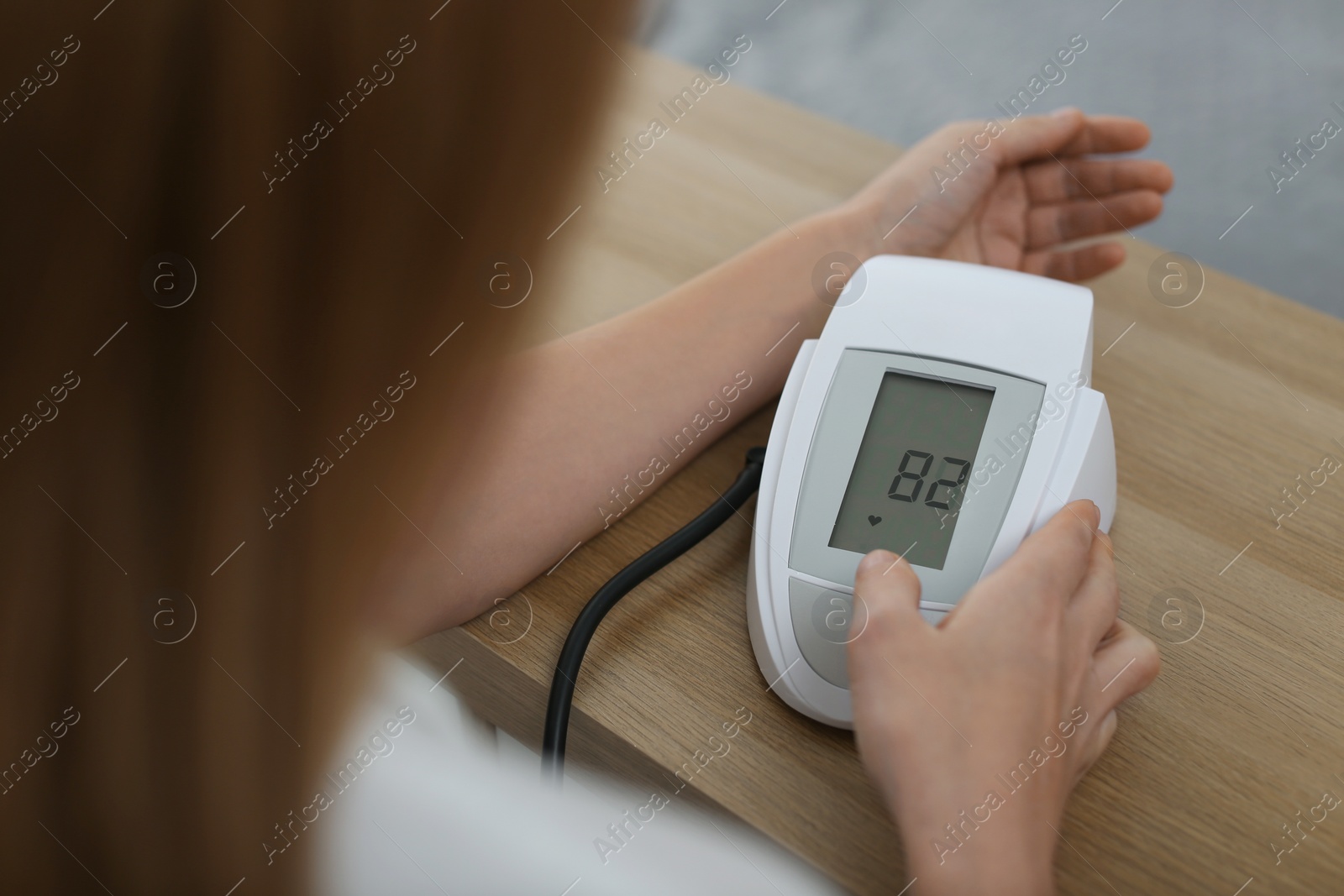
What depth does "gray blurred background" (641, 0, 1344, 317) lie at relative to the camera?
1713 mm

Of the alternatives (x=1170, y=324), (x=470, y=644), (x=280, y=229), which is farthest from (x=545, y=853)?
(x=1170, y=324)

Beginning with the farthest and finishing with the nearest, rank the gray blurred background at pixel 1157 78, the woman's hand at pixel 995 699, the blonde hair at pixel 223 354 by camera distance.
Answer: the gray blurred background at pixel 1157 78 → the woman's hand at pixel 995 699 → the blonde hair at pixel 223 354

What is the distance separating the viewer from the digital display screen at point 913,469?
19.5 inches

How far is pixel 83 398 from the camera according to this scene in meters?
0.20

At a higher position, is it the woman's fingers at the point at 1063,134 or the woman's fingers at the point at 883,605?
the woman's fingers at the point at 883,605

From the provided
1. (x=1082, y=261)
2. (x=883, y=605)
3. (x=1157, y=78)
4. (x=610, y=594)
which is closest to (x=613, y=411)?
(x=610, y=594)

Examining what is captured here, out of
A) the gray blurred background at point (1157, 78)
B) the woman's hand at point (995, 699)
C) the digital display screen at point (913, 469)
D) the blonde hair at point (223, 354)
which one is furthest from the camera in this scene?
the gray blurred background at point (1157, 78)

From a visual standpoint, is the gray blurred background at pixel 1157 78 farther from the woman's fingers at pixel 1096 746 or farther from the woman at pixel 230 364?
the woman at pixel 230 364

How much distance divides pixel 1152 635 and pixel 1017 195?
15.8 inches

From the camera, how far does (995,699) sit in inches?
16.0

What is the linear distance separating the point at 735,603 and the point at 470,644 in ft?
0.48

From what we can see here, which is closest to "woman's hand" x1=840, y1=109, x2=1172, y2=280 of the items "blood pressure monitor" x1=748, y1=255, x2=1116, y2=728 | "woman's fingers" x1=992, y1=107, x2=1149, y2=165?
"woman's fingers" x1=992, y1=107, x2=1149, y2=165

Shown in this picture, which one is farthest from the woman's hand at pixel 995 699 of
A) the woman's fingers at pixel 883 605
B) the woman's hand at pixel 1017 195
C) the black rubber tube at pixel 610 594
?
the woman's hand at pixel 1017 195

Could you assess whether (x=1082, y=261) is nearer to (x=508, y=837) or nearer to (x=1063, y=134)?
(x=1063, y=134)
